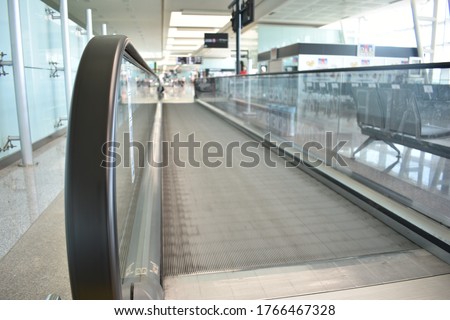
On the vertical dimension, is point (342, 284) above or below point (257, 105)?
below

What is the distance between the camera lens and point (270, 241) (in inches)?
117

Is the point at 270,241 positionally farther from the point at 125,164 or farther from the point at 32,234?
the point at 32,234

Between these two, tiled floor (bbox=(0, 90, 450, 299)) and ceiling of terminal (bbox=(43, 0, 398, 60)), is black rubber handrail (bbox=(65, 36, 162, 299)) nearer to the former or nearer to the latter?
tiled floor (bbox=(0, 90, 450, 299))

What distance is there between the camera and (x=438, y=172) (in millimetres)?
3281

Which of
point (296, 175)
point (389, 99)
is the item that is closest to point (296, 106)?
point (296, 175)

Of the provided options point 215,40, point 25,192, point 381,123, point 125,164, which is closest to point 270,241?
point 125,164

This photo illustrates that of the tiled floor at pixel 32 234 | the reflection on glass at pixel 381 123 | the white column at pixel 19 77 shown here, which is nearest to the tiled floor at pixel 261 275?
the tiled floor at pixel 32 234

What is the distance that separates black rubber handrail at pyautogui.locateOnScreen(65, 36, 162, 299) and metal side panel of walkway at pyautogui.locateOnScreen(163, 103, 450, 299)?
1084 millimetres

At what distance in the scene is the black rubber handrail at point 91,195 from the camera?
1100mm

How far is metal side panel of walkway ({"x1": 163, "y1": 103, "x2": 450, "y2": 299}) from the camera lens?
2318mm

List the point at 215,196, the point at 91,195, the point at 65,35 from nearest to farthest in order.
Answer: the point at 91,195
the point at 215,196
the point at 65,35

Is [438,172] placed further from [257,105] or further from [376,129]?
[257,105]

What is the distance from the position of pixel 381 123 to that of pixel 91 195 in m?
4.06
